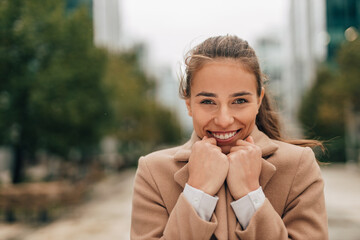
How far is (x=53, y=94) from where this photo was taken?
38.3 feet

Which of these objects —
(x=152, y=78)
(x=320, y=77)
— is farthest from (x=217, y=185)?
(x=152, y=78)

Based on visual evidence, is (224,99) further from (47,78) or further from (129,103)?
(129,103)

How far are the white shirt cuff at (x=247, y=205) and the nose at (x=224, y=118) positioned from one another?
0.98ft

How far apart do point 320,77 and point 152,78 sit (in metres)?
15.4

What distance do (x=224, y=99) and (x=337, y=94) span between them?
1882 cm

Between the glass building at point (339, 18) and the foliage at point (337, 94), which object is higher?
the glass building at point (339, 18)

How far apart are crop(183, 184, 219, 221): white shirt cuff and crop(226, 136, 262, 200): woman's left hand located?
9 centimetres

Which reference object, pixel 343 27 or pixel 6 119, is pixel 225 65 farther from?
pixel 343 27

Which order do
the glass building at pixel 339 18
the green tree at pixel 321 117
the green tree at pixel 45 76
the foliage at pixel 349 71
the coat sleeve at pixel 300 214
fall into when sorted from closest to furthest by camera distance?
the coat sleeve at pixel 300 214 < the green tree at pixel 45 76 < the foliage at pixel 349 71 < the green tree at pixel 321 117 < the glass building at pixel 339 18

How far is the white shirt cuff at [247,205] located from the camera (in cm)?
158

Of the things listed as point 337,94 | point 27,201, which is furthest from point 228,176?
point 337,94


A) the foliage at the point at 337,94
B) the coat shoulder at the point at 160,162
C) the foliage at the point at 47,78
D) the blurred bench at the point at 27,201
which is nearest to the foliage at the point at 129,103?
the foliage at the point at 47,78

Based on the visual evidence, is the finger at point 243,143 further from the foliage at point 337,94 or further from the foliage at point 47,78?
the foliage at point 47,78

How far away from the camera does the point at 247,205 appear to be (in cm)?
159
